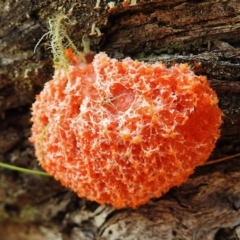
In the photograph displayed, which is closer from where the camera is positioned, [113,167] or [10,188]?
[113,167]

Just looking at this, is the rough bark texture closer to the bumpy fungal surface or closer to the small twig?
the small twig

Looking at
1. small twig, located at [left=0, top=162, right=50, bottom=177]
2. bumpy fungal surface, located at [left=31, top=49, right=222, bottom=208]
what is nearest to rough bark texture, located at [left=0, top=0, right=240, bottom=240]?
small twig, located at [left=0, top=162, right=50, bottom=177]

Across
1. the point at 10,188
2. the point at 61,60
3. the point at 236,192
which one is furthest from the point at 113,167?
the point at 10,188

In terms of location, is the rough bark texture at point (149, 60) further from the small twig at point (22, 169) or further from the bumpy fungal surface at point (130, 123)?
the bumpy fungal surface at point (130, 123)

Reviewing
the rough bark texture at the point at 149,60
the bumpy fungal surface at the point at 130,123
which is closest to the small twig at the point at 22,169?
the rough bark texture at the point at 149,60

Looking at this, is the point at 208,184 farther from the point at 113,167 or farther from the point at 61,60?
the point at 61,60
